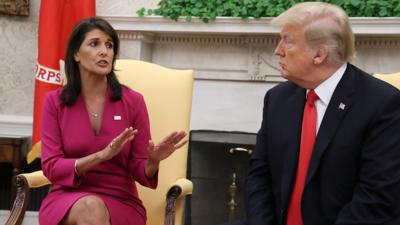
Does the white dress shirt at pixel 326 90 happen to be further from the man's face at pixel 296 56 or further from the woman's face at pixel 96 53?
the woman's face at pixel 96 53

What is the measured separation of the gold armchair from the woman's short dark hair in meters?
0.28

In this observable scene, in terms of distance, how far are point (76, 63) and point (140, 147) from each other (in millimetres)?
469

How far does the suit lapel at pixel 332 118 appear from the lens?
70.6 inches

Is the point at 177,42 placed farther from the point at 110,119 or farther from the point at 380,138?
the point at 380,138

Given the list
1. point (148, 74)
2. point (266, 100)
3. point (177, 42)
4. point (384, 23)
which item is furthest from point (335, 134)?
point (177, 42)

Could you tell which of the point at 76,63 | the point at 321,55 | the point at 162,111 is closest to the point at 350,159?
the point at 321,55

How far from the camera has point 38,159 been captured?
412cm

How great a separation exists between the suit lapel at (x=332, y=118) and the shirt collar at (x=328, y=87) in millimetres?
28

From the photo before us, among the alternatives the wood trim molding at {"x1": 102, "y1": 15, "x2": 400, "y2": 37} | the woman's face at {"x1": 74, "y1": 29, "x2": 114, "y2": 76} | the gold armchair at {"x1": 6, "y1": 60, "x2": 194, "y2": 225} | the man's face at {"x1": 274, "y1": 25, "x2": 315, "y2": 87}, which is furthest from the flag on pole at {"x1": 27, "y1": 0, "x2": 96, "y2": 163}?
the man's face at {"x1": 274, "y1": 25, "x2": 315, "y2": 87}

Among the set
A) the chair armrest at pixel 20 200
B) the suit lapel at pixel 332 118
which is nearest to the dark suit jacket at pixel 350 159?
the suit lapel at pixel 332 118

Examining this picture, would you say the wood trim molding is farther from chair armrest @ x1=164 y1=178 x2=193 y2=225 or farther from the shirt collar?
the shirt collar

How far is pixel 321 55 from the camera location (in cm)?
184

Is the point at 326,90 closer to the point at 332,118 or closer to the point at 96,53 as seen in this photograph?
the point at 332,118

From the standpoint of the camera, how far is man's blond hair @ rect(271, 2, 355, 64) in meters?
1.81
